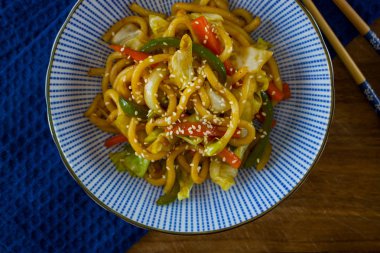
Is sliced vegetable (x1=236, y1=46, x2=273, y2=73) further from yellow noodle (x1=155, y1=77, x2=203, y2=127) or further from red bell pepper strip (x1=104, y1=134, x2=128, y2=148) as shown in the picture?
red bell pepper strip (x1=104, y1=134, x2=128, y2=148)

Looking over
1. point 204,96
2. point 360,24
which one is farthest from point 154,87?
point 360,24

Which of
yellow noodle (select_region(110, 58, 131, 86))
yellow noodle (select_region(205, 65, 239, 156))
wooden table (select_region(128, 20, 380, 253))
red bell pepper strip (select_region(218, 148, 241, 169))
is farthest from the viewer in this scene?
wooden table (select_region(128, 20, 380, 253))

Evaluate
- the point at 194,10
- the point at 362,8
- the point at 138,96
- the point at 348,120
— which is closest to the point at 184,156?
the point at 138,96

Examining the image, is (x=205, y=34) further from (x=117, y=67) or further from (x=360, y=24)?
(x=360, y=24)

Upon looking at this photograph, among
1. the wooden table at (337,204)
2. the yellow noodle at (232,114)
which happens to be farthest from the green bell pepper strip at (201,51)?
the wooden table at (337,204)

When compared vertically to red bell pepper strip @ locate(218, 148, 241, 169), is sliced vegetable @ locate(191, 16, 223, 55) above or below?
above

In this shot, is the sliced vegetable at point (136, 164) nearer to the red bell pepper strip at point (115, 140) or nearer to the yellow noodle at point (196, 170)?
the red bell pepper strip at point (115, 140)

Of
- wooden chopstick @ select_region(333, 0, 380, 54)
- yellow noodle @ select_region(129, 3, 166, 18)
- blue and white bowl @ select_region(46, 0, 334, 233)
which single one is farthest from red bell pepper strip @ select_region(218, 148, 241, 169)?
wooden chopstick @ select_region(333, 0, 380, 54)
